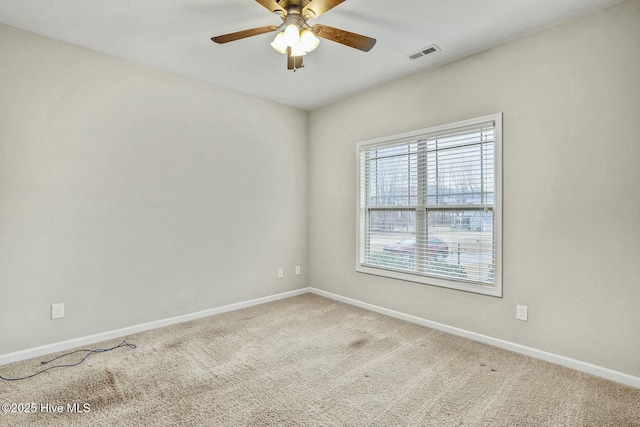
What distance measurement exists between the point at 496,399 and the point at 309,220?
3077 millimetres

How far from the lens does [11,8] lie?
223 cm

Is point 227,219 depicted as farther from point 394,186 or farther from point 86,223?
point 394,186

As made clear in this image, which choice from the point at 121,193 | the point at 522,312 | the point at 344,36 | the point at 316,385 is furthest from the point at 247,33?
the point at 522,312

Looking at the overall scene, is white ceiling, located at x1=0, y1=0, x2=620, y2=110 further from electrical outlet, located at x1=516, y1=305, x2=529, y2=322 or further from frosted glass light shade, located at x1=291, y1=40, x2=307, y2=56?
electrical outlet, located at x1=516, y1=305, x2=529, y2=322

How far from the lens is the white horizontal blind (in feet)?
9.42

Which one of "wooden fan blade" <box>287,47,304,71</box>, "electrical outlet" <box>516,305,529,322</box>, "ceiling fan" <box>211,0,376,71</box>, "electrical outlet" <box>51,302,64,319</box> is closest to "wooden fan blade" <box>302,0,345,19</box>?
"ceiling fan" <box>211,0,376,71</box>

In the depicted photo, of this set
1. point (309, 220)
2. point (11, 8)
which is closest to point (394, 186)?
point (309, 220)

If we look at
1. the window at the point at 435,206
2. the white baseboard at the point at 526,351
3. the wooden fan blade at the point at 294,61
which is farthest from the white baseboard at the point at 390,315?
the wooden fan blade at the point at 294,61

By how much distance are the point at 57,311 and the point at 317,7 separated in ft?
10.2

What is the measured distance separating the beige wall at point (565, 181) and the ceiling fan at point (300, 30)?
4.71 ft

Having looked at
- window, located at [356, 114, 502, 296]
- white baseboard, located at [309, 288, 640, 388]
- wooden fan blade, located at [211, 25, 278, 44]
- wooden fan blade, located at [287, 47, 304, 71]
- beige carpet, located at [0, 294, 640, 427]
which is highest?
wooden fan blade, located at [211, 25, 278, 44]

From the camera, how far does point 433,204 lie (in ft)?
10.6

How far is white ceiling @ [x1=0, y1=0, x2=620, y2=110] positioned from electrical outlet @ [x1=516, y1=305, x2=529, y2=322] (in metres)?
2.24

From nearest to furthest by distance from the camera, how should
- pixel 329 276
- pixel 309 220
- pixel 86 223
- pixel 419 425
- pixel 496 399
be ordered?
1. pixel 419 425
2. pixel 496 399
3. pixel 86 223
4. pixel 329 276
5. pixel 309 220
